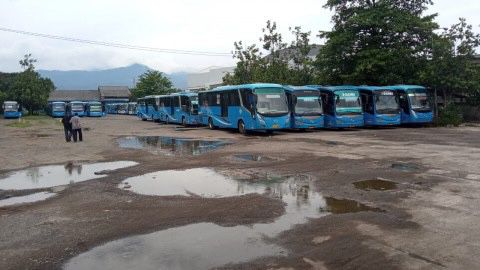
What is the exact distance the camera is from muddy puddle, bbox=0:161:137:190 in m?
10.9

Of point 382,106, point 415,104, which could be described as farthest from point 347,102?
point 415,104

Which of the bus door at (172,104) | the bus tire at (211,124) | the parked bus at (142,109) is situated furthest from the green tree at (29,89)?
the bus tire at (211,124)

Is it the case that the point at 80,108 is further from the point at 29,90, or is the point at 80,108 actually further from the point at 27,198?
the point at 27,198

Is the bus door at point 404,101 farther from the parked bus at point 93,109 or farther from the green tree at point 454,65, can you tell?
the parked bus at point 93,109

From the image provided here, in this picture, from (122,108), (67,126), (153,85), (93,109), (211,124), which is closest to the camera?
(67,126)

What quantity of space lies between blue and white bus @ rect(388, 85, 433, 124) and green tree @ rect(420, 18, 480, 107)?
207 cm

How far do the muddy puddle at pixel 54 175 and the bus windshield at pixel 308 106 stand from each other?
12275mm

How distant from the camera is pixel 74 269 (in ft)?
17.4

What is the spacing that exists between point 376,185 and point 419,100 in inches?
752

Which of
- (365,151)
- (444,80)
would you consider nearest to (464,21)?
(444,80)

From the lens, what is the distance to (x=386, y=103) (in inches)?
1043

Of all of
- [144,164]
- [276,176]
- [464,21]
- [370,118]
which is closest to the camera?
[276,176]

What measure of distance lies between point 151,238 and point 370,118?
880 inches

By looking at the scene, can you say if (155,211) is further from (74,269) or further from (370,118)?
(370,118)
